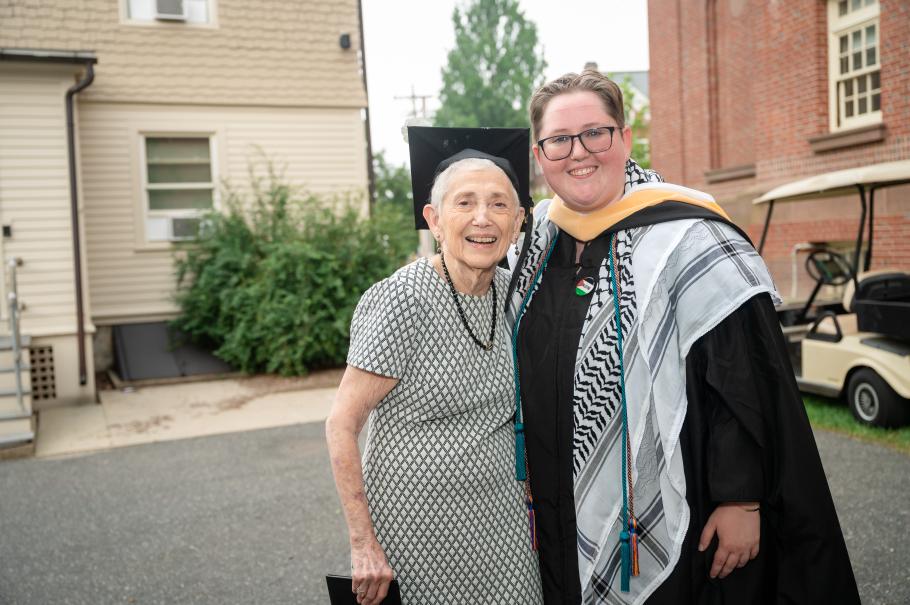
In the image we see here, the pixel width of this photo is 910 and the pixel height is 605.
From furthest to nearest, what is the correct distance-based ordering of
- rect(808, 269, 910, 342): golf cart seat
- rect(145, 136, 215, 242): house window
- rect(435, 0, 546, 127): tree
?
rect(435, 0, 546, 127): tree, rect(145, 136, 215, 242): house window, rect(808, 269, 910, 342): golf cart seat

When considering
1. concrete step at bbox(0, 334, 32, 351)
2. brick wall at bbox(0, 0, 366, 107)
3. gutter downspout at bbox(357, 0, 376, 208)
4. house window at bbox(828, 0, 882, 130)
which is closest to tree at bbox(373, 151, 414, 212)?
gutter downspout at bbox(357, 0, 376, 208)

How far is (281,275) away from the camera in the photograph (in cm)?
1042

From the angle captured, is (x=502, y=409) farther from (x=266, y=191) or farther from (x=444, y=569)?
(x=266, y=191)

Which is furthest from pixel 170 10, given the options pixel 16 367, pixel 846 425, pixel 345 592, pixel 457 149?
pixel 345 592

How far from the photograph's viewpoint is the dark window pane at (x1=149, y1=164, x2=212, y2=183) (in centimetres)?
1226

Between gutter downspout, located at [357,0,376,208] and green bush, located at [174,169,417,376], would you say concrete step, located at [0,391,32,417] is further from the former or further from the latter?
gutter downspout, located at [357,0,376,208]

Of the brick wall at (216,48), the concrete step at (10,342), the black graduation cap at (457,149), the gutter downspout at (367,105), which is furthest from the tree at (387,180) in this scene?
the black graduation cap at (457,149)

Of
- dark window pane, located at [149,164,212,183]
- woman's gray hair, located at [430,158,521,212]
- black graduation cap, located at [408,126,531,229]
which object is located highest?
dark window pane, located at [149,164,212,183]

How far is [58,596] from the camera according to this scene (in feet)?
13.8

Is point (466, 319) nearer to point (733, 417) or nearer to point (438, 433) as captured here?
point (438, 433)

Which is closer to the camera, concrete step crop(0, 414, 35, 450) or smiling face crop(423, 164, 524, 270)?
smiling face crop(423, 164, 524, 270)

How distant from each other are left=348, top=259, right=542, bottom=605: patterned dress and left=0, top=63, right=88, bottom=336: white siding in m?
8.73

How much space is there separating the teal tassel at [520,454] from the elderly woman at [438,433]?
2 cm

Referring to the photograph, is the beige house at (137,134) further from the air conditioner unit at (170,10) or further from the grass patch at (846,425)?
the grass patch at (846,425)
